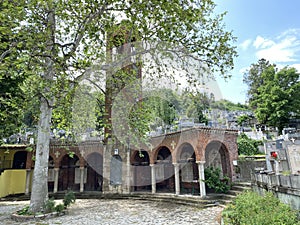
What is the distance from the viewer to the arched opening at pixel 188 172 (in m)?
14.1

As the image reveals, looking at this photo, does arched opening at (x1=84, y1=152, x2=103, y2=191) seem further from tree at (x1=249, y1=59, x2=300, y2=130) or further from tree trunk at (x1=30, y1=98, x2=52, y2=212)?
tree at (x1=249, y1=59, x2=300, y2=130)

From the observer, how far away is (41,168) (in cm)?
869

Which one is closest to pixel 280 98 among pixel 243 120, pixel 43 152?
pixel 243 120

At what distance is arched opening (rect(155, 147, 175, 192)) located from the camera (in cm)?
1573

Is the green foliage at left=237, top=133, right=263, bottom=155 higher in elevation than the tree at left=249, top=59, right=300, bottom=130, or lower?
lower

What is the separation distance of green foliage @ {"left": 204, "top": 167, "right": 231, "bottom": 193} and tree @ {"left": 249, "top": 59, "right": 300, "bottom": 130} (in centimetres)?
1742

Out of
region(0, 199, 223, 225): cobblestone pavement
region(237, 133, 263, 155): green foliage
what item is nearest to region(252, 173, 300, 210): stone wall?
region(0, 199, 223, 225): cobblestone pavement

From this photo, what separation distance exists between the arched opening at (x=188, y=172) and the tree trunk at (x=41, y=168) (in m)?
8.29

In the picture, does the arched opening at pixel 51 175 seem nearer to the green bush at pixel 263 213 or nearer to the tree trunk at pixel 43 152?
the tree trunk at pixel 43 152

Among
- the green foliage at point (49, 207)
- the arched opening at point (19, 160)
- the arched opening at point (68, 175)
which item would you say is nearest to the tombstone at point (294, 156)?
the green foliage at point (49, 207)

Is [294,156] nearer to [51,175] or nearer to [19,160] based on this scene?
[51,175]

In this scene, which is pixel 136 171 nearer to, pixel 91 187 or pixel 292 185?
pixel 91 187

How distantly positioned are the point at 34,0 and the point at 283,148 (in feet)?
34.4

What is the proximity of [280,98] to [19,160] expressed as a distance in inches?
1169
